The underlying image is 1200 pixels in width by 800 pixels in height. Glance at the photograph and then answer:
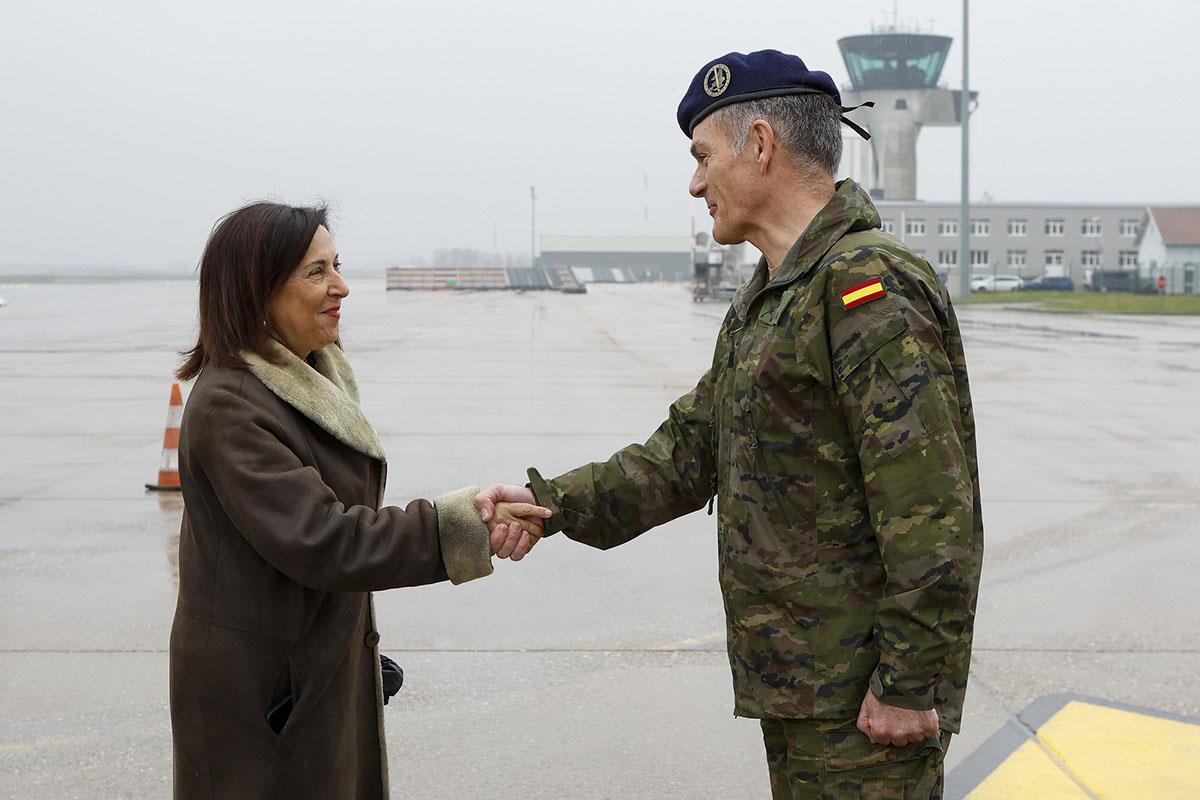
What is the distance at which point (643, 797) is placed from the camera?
4184mm

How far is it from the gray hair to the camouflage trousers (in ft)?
3.99

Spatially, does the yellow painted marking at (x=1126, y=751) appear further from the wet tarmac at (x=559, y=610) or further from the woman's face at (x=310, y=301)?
the woman's face at (x=310, y=301)

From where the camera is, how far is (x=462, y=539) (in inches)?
112

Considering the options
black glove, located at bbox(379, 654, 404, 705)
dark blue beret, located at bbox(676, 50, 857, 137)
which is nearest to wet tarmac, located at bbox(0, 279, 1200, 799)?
black glove, located at bbox(379, 654, 404, 705)

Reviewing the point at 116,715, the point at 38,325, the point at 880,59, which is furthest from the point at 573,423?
the point at 880,59

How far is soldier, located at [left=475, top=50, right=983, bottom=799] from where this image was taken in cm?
244

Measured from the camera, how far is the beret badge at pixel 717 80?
9.03 feet

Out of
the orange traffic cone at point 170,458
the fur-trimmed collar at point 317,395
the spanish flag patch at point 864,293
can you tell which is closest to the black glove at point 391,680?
the fur-trimmed collar at point 317,395

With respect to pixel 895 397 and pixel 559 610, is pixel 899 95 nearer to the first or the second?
pixel 559 610

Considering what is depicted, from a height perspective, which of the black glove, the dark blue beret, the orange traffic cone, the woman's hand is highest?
the dark blue beret

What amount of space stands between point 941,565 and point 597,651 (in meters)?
3.41

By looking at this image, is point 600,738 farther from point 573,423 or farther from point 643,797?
point 573,423

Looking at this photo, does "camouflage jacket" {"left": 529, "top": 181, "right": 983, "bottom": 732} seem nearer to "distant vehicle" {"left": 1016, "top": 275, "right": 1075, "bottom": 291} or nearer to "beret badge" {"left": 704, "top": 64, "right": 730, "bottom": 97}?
"beret badge" {"left": 704, "top": 64, "right": 730, "bottom": 97}

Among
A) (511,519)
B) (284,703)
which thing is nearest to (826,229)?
(511,519)
